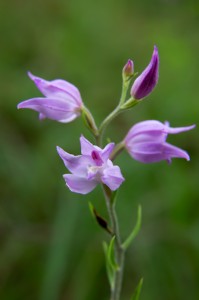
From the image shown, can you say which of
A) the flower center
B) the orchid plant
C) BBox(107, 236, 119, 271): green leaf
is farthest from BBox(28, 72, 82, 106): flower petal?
BBox(107, 236, 119, 271): green leaf

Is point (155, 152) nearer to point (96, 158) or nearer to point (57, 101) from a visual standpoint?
point (96, 158)

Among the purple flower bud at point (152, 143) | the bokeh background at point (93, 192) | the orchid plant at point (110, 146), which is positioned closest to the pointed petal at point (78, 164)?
the orchid plant at point (110, 146)

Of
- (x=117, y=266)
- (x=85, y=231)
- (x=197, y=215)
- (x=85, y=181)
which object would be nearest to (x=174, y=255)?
(x=197, y=215)

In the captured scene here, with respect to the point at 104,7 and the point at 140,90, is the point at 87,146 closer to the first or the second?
the point at 140,90

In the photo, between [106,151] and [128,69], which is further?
[128,69]

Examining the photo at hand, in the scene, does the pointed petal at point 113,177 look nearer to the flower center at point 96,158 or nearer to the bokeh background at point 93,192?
the flower center at point 96,158

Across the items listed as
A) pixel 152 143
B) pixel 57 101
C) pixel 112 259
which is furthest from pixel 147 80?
pixel 112 259
